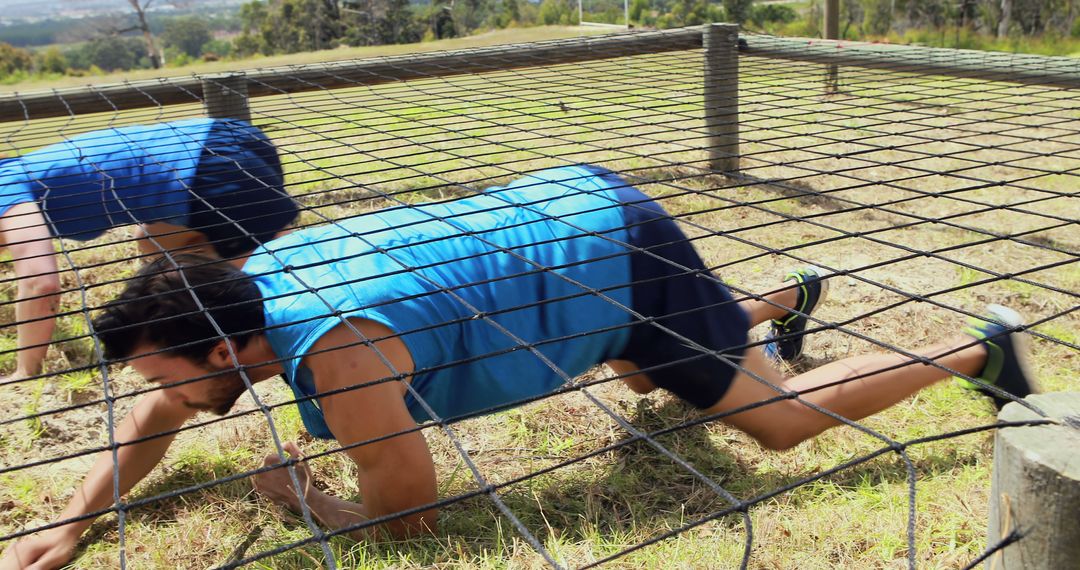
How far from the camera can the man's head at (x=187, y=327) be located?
136cm

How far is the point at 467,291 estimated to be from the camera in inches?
59.5

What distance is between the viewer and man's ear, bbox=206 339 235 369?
1.39 m

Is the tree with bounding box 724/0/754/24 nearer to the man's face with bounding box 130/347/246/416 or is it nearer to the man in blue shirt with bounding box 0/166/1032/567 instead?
the man in blue shirt with bounding box 0/166/1032/567

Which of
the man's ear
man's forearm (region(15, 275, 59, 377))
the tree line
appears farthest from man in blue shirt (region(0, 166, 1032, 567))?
the tree line

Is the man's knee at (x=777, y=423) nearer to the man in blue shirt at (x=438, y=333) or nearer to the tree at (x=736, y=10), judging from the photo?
the man in blue shirt at (x=438, y=333)

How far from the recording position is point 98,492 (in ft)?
5.35

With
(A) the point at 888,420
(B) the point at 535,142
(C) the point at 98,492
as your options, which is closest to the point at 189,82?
(B) the point at 535,142

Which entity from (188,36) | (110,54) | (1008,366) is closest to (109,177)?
(1008,366)

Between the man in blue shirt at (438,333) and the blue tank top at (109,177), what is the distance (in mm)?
796

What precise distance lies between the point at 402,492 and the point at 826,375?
911 mm

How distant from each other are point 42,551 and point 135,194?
1079 millimetres

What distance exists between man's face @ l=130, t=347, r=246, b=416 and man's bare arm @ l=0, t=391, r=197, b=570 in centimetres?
16

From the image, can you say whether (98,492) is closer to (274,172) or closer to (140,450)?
(140,450)

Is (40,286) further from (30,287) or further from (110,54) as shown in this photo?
(110,54)
